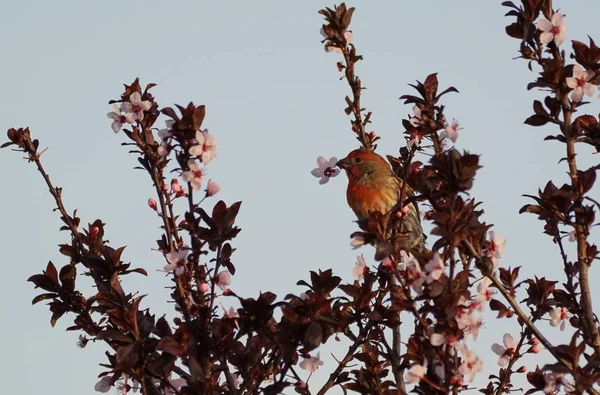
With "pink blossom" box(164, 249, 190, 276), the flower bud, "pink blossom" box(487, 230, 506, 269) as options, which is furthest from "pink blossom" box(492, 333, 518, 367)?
the flower bud

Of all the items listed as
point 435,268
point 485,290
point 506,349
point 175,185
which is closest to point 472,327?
point 435,268

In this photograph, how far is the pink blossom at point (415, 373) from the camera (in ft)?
11.7

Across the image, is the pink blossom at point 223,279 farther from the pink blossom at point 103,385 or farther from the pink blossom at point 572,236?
the pink blossom at point 572,236

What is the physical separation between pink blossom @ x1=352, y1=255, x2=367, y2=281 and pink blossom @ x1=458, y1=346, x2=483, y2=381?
1.11 metres

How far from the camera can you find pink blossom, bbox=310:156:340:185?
561cm

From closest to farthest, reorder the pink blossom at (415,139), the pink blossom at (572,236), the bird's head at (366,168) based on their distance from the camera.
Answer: the pink blossom at (572,236)
the pink blossom at (415,139)
the bird's head at (366,168)

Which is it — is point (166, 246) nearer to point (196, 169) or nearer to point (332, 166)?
point (196, 169)

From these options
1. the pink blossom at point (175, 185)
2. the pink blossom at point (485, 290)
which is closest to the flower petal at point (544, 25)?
the pink blossom at point (485, 290)

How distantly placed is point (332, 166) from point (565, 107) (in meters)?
1.62

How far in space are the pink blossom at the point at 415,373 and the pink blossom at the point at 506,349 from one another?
4.13 ft

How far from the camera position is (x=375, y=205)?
9.53 meters

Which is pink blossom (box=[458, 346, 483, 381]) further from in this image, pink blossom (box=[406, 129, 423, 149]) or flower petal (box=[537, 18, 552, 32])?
flower petal (box=[537, 18, 552, 32])

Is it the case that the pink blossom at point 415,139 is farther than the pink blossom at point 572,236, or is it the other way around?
the pink blossom at point 415,139

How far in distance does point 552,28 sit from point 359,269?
1598 mm
